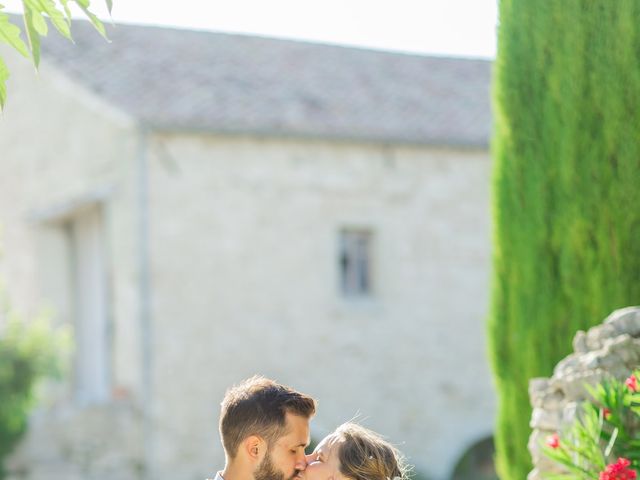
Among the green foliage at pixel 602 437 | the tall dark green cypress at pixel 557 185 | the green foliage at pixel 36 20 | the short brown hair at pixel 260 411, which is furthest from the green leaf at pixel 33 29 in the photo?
the tall dark green cypress at pixel 557 185

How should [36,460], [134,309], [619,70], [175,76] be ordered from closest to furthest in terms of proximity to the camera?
[619,70], [36,460], [134,309], [175,76]

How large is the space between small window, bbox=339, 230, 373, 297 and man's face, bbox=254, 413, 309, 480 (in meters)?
12.4

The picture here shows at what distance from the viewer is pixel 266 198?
609 inches

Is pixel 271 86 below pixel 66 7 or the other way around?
the other way around

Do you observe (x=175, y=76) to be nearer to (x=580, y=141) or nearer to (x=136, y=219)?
(x=136, y=219)

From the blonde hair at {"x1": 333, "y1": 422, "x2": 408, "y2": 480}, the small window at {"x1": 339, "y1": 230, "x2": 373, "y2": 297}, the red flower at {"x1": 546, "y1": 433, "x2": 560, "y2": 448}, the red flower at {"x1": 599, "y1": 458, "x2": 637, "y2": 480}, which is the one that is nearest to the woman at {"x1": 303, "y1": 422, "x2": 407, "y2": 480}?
the blonde hair at {"x1": 333, "y1": 422, "x2": 408, "y2": 480}

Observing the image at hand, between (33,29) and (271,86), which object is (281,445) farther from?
(271,86)

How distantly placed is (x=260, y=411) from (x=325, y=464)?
279 mm

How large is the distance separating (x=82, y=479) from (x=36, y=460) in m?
0.59

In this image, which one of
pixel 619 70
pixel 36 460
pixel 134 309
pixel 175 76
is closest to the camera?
pixel 619 70

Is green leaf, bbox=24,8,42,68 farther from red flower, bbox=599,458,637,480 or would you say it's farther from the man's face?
red flower, bbox=599,458,637,480

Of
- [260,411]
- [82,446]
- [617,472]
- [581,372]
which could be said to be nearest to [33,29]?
[260,411]

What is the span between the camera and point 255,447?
3.88 meters

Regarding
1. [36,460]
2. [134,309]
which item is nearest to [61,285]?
[134,309]
